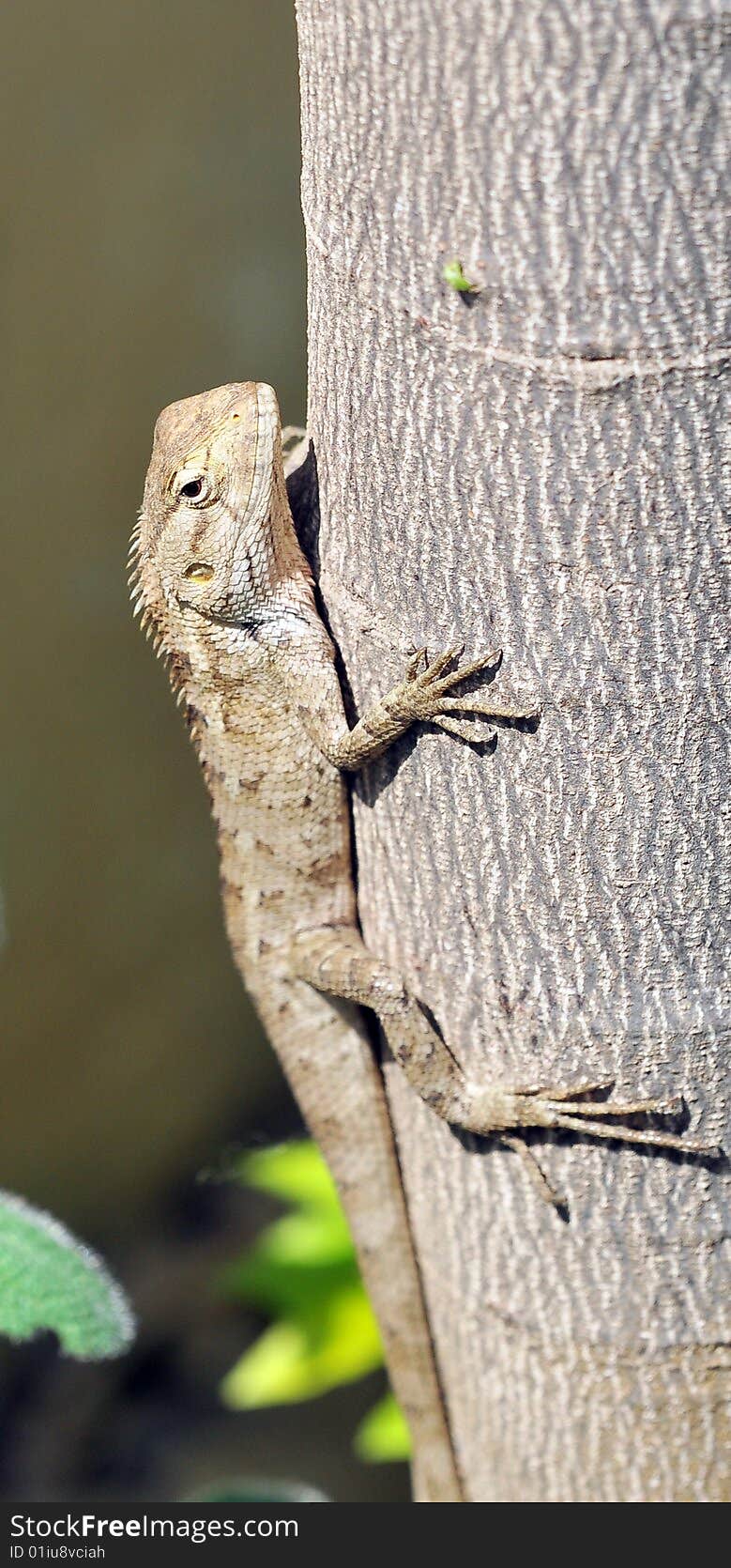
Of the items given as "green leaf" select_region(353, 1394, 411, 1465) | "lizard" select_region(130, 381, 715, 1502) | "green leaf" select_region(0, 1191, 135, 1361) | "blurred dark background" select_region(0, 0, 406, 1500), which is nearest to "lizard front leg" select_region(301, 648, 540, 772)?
"lizard" select_region(130, 381, 715, 1502)

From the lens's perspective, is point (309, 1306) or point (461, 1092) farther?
point (309, 1306)

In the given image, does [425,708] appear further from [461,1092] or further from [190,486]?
[190,486]

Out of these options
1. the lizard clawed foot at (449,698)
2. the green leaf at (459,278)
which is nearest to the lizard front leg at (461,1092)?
the lizard clawed foot at (449,698)

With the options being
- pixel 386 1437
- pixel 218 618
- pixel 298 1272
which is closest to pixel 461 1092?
pixel 218 618

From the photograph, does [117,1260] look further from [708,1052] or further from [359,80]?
[359,80]

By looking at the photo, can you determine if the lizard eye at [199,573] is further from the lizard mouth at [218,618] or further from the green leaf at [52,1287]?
the green leaf at [52,1287]

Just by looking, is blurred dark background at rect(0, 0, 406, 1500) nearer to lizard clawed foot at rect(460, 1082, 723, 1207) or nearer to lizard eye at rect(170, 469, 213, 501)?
lizard eye at rect(170, 469, 213, 501)

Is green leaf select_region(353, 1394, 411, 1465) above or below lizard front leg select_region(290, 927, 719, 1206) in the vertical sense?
below
